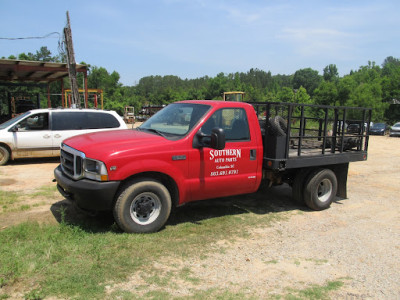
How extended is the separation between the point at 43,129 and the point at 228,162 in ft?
23.1

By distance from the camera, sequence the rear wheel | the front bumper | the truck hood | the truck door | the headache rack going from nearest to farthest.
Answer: the front bumper
the truck hood
the truck door
the headache rack
the rear wheel

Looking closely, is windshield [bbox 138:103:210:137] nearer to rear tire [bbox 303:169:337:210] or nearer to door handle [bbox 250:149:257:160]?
door handle [bbox 250:149:257:160]

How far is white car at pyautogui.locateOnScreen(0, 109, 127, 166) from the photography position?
9.68 metres

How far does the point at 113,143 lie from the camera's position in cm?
460

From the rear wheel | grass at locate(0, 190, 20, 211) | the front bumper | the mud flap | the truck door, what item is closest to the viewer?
the front bumper

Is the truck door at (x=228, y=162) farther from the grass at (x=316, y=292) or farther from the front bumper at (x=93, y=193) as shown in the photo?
the grass at (x=316, y=292)

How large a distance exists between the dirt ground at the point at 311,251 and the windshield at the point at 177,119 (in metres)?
1.82

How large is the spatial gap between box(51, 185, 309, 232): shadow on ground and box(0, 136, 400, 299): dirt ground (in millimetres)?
149

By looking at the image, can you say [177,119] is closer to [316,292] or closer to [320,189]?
[316,292]

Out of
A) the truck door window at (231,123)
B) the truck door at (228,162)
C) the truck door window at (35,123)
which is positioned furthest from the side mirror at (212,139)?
the truck door window at (35,123)

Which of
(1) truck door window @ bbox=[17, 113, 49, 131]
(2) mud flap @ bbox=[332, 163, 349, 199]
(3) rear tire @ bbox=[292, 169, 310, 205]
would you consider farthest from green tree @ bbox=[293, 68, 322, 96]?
(3) rear tire @ bbox=[292, 169, 310, 205]

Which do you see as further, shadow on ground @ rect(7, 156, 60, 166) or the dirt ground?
shadow on ground @ rect(7, 156, 60, 166)

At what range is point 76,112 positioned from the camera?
10.2 meters

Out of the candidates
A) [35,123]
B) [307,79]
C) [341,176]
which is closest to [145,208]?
[341,176]
